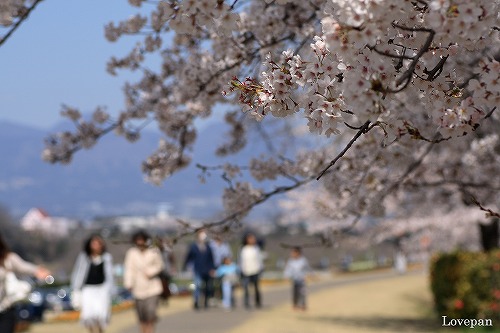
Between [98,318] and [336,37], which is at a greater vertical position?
[336,37]

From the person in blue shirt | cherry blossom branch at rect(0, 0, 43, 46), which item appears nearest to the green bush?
the person in blue shirt

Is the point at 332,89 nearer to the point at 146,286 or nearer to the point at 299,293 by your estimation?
the point at 146,286

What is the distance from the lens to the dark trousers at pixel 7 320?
29.1 ft

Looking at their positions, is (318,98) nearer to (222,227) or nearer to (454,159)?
(222,227)

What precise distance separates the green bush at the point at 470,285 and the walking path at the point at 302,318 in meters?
0.70

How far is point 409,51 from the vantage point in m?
3.67

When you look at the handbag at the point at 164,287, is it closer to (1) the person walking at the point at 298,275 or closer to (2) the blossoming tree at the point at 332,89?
(2) the blossoming tree at the point at 332,89

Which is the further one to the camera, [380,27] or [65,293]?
[65,293]

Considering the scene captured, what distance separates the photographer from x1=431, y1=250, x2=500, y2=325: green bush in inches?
589

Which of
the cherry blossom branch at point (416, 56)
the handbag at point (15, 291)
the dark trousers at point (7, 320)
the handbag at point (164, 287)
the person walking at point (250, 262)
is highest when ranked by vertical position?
the person walking at point (250, 262)

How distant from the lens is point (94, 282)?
12133mm

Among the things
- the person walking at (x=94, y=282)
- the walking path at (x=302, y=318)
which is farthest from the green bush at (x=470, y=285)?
the person walking at (x=94, y=282)

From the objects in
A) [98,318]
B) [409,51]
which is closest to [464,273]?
[98,318]

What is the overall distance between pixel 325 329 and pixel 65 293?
47.8 ft
